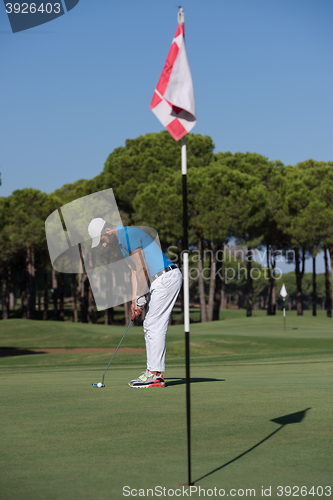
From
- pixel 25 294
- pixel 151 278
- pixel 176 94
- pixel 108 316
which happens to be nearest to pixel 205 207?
pixel 108 316

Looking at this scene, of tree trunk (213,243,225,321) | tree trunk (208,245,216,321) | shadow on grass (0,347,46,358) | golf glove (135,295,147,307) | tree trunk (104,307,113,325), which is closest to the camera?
golf glove (135,295,147,307)

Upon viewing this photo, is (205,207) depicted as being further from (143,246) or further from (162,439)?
(162,439)

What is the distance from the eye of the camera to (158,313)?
717cm

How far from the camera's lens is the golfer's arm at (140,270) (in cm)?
712

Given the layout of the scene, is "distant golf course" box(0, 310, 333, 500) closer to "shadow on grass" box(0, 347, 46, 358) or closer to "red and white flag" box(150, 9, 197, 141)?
"red and white flag" box(150, 9, 197, 141)

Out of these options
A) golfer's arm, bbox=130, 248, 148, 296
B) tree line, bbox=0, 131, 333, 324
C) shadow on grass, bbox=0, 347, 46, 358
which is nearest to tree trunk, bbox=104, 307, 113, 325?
tree line, bbox=0, 131, 333, 324

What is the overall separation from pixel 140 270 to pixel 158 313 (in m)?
0.61

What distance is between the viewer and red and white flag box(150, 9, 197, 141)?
4020 mm

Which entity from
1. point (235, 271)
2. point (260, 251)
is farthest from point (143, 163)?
point (235, 271)

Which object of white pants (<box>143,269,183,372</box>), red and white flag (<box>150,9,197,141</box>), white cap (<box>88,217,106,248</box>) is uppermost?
red and white flag (<box>150,9,197,141</box>)

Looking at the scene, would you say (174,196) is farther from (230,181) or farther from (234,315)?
(234,315)

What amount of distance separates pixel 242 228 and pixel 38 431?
37965 mm

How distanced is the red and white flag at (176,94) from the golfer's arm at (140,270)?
10.4ft

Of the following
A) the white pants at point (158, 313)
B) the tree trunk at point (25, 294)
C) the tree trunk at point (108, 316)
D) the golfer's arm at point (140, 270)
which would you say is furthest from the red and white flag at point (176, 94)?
the tree trunk at point (25, 294)
